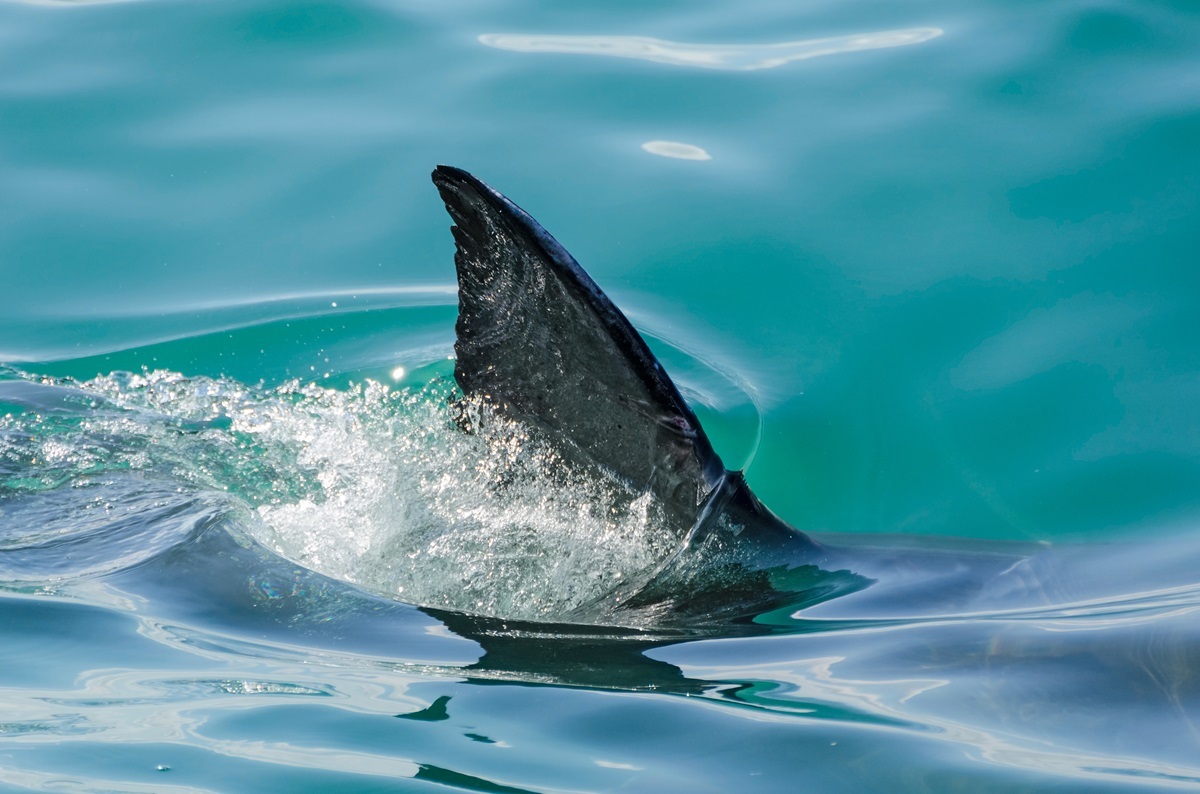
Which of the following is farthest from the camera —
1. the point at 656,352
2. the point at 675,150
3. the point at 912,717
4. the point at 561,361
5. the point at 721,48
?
the point at 721,48

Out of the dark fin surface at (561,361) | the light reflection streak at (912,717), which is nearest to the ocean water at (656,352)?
the light reflection streak at (912,717)

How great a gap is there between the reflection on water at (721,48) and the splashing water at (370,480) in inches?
120

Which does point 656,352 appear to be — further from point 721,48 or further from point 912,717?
point 912,717

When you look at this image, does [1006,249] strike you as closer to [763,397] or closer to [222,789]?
[763,397]

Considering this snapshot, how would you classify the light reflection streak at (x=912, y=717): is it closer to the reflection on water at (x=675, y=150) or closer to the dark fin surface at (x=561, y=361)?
the dark fin surface at (x=561, y=361)

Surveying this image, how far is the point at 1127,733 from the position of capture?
2469 millimetres

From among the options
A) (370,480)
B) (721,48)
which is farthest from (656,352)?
(721,48)

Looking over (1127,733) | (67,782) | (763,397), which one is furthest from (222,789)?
(763,397)

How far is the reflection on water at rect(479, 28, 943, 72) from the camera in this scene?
7.38m

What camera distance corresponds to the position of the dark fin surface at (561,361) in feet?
10.1

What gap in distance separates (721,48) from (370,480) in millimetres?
4366

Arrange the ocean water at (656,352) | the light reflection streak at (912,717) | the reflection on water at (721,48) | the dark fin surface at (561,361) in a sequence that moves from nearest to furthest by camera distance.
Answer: the light reflection streak at (912,717), the ocean water at (656,352), the dark fin surface at (561,361), the reflection on water at (721,48)

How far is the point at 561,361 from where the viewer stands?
3244 millimetres

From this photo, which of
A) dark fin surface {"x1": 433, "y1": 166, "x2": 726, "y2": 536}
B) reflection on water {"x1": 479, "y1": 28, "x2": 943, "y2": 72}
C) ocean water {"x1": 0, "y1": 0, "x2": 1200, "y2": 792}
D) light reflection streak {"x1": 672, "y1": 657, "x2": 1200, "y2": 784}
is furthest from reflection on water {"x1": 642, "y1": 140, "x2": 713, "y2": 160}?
light reflection streak {"x1": 672, "y1": 657, "x2": 1200, "y2": 784}
